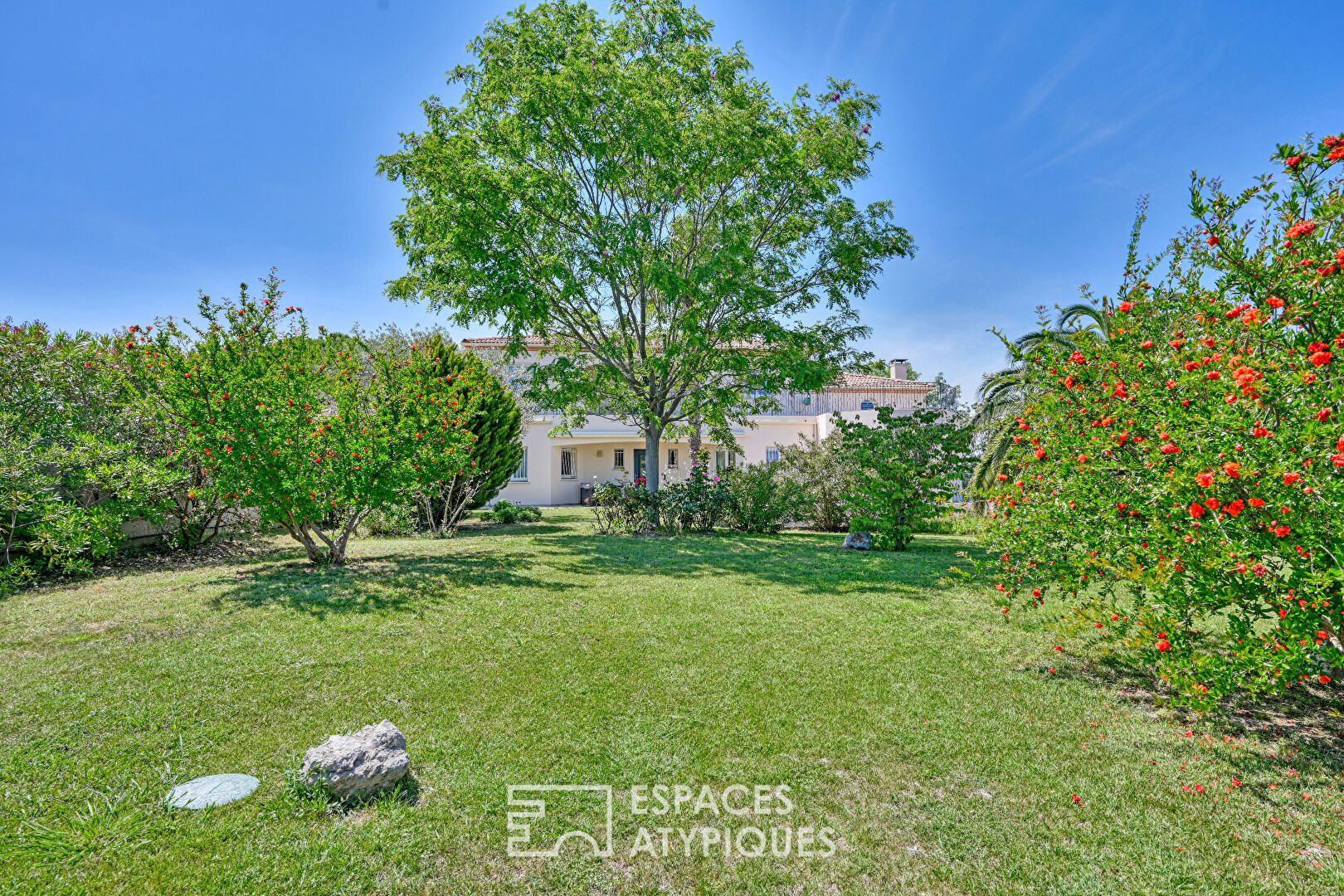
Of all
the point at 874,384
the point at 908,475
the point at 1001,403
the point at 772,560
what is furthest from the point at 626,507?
the point at 874,384

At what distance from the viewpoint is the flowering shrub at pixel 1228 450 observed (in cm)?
288

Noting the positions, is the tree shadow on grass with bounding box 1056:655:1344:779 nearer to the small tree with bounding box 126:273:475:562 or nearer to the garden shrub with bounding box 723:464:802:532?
the small tree with bounding box 126:273:475:562

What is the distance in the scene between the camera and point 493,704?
156 inches

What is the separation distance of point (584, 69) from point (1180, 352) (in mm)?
12077

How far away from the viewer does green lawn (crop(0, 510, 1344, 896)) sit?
240 cm

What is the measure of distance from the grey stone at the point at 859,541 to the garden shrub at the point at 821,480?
9.23 feet

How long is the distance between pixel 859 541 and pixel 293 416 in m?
10.0

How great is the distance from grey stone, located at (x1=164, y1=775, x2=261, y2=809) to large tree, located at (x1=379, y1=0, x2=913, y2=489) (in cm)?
1063

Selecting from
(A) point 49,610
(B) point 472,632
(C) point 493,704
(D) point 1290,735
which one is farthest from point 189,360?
(D) point 1290,735

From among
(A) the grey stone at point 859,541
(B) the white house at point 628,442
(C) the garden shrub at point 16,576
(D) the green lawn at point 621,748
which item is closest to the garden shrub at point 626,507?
(A) the grey stone at point 859,541

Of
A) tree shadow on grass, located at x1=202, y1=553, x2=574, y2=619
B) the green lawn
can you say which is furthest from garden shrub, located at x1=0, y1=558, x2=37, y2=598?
tree shadow on grass, located at x1=202, y1=553, x2=574, y2=619

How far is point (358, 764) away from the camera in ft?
9.32

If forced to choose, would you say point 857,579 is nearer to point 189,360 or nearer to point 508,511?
point 189,360

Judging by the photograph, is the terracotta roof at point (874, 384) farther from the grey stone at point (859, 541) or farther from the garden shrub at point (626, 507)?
the grey stone at point (859, 541)
